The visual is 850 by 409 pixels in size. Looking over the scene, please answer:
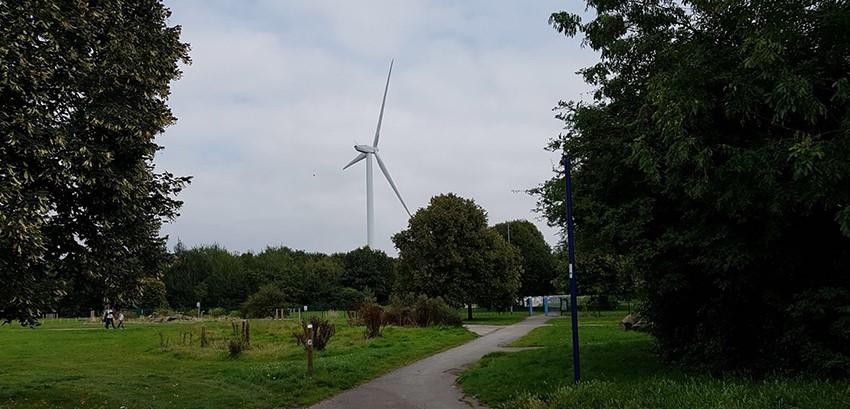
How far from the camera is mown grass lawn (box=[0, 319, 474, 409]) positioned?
1477 centimetres

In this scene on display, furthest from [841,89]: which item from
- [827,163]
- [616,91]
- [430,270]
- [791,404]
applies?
[430,270]

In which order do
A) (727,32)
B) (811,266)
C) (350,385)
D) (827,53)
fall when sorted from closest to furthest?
(827,53) < (727,32) < (811,266) < (350,385)

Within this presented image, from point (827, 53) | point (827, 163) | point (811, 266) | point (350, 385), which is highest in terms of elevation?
point (827, 53)

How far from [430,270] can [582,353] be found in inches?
1322

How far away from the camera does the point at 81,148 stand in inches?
453

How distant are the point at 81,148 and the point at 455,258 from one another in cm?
4121

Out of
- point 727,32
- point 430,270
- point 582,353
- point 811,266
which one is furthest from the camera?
point 430,270

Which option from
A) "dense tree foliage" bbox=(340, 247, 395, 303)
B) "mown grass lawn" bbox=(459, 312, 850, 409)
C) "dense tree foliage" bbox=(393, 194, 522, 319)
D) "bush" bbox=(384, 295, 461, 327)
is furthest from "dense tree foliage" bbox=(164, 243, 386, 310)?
"mown grass lawn" bbox=(459, 312, 850, 409)

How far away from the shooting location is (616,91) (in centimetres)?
1519

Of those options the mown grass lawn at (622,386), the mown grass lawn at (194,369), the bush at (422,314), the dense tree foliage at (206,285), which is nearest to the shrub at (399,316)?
the bush at (422,314)

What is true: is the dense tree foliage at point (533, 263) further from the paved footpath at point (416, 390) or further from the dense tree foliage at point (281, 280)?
the paved footpath at point (416, 390)

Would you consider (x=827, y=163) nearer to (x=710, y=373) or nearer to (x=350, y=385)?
(x=710, y=373)

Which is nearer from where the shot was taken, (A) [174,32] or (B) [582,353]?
(A) [174,32]

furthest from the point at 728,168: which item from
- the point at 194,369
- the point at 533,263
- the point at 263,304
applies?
the point at 533,263
